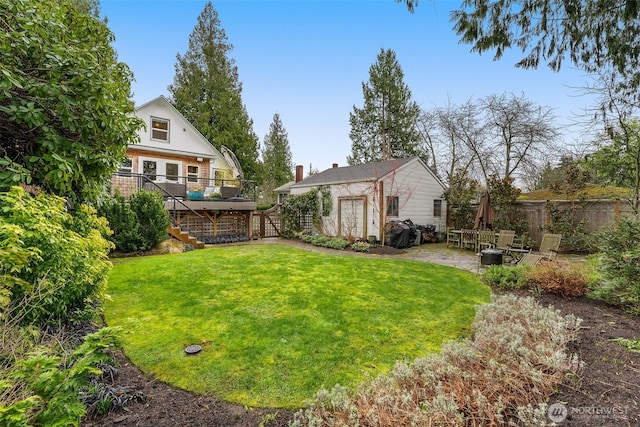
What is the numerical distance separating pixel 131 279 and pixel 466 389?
6527 millimetres

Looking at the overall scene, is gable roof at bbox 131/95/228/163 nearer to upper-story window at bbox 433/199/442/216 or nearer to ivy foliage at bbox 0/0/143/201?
ivy foliage at bbox 0/0/143/201

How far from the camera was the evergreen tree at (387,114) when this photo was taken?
24953mm

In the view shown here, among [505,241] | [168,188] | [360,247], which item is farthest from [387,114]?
[168,188]

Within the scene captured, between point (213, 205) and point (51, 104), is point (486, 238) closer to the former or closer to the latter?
point (213, 205)

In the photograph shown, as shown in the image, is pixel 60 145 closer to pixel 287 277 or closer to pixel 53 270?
pixel 53 270

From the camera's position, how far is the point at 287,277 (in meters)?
6.38

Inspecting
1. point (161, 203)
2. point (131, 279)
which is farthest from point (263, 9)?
point (131, 279)

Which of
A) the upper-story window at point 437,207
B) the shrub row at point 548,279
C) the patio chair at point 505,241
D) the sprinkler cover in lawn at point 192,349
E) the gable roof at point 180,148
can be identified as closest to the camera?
the sprinkler cover in lawn at point 192,349

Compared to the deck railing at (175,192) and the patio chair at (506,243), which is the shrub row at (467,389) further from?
the deck railing at (175,192)

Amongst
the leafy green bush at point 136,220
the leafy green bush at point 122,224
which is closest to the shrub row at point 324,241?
the leafy green bush at point 136,220

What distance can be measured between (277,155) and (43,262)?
1343 inches

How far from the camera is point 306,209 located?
14781 millimetres

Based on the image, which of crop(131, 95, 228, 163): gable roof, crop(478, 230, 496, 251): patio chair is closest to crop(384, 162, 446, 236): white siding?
crop(478, 230, 496, 251): patio chair

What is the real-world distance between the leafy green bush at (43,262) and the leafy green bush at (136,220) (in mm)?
6050
